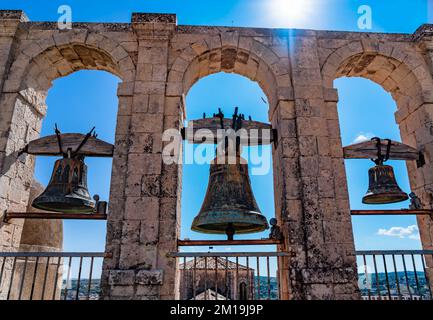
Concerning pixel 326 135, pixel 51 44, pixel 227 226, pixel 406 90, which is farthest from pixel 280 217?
pixel 51 44

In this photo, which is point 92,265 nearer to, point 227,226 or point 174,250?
point 174,250

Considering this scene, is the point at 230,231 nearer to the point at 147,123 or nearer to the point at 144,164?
the point at 144,164

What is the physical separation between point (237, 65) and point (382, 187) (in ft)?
10.1

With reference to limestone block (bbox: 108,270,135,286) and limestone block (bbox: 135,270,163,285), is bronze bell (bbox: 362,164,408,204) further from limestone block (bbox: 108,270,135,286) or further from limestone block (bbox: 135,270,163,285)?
limestone block (bbox: 108,270,135,286)

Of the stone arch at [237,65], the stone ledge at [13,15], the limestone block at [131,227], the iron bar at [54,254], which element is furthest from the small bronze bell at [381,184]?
the stone ledge at [13,15]

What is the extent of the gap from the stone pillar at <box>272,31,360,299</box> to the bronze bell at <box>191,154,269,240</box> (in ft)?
1.92

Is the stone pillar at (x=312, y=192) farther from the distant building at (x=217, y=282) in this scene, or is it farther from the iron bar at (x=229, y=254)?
the distant building at (x=217, y=282)

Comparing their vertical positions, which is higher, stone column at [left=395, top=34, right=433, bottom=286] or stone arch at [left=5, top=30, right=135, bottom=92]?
stone arch at [left=5, top=30, right=135, bottom=92]

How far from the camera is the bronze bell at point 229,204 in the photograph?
12.4ft

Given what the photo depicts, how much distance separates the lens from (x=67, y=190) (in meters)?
4.30

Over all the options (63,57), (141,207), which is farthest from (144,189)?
(63,57)

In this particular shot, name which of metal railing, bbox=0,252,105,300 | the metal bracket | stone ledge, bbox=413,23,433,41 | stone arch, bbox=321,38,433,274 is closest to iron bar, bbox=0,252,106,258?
metal railing, bbox=0,252,105,300

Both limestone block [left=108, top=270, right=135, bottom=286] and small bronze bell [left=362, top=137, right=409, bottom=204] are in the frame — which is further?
small bronze bell [left=362, top=137, right=409, bottom=204]

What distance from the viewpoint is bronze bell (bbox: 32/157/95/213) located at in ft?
13.7
